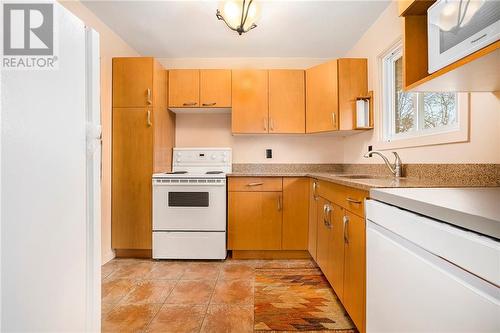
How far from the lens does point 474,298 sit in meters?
0.60

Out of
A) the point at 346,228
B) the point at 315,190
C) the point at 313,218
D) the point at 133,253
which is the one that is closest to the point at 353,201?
the point at 346,228

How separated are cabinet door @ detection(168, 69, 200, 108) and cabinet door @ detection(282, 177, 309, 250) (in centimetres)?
139

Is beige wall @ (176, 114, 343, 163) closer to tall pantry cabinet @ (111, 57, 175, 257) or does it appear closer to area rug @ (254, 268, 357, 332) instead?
tall pantry cabinet @ (111, 57, 175, 257)

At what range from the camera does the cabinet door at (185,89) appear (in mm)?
3031

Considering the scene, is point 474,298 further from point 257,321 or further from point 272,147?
point 272,147

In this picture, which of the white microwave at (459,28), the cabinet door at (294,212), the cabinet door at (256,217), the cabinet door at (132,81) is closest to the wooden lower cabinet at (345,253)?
the cabinet door at (294,212)

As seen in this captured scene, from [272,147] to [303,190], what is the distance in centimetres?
81

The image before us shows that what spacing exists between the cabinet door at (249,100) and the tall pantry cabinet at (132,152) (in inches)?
34.5

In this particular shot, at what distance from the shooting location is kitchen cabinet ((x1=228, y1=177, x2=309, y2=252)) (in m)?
2.78

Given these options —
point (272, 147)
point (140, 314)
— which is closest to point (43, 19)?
point (140, 314)

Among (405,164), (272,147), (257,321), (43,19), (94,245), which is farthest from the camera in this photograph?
(272,147)

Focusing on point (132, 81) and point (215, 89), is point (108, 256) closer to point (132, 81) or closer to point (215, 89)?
point (132, 81)

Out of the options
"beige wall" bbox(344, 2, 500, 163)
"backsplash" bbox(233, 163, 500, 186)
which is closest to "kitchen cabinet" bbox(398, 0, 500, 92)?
"beige wall" bbox(344, 2, 500, 163)

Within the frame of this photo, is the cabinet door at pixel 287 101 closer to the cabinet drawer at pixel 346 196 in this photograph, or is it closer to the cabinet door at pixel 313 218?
the cabinet door at pixel 313 218
